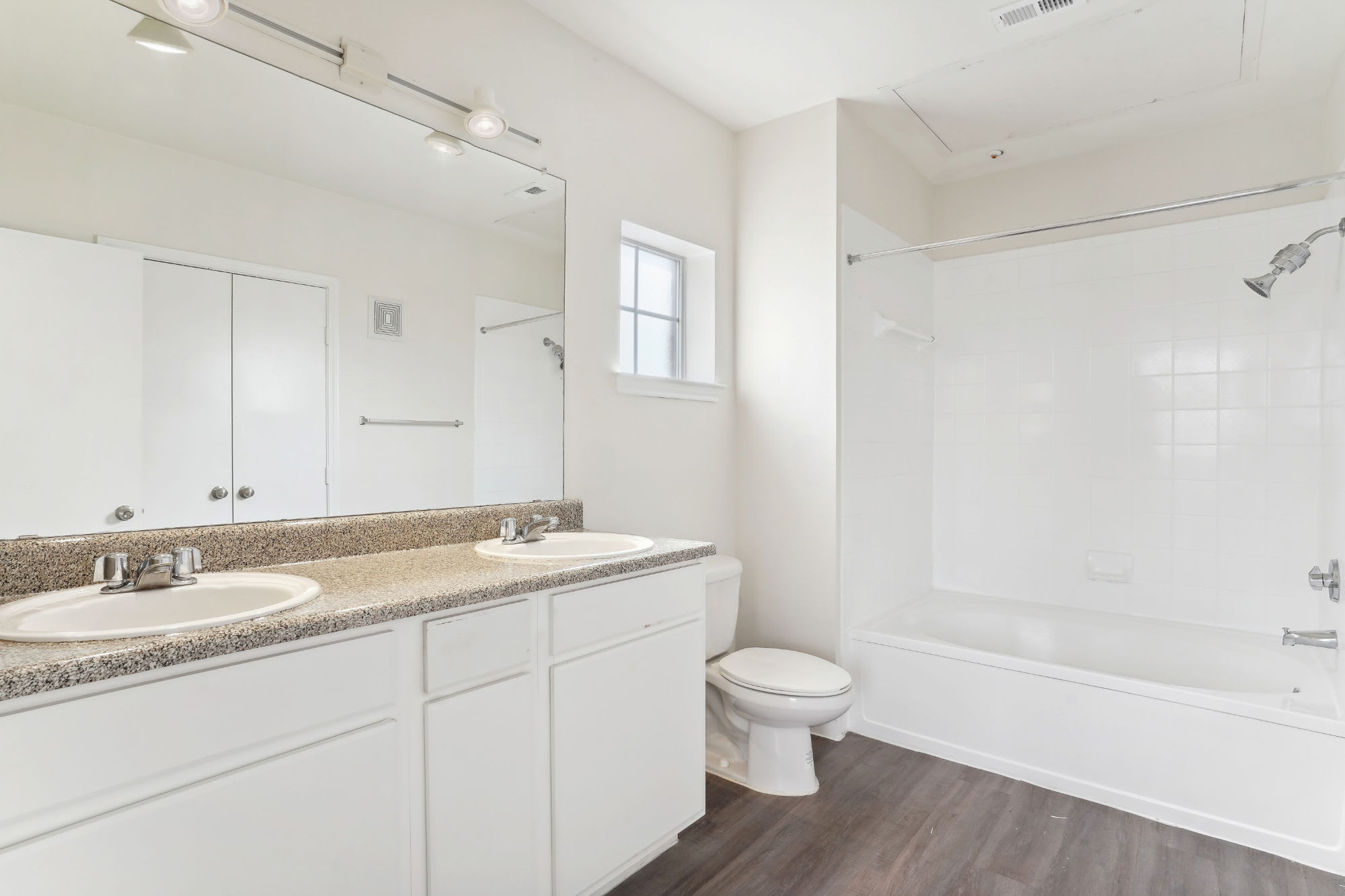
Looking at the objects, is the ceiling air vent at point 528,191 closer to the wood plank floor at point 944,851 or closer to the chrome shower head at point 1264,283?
the wood plank floor at point 944,851

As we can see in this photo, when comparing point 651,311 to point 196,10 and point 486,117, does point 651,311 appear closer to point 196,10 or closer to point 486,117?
point 486,117

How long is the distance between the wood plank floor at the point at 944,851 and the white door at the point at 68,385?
1.51 meters

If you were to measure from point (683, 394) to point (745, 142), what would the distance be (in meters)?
1.19

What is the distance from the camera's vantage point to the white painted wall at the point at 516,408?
6.54 feet

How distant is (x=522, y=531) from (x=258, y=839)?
1.00 m

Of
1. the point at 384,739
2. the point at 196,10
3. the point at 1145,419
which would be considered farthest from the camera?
the point at 1145,419

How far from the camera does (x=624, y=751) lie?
1.69 m

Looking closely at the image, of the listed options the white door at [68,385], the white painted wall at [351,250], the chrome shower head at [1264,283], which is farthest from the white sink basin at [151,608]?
the chrome shower head at [1264,283]

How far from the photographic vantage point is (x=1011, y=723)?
2391 mm

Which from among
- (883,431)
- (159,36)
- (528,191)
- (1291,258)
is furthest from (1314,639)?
(159,36)

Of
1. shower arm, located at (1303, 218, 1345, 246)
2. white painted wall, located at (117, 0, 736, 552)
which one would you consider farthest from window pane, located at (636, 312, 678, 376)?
shower arm, located at (1303, 218, 1345, 246)

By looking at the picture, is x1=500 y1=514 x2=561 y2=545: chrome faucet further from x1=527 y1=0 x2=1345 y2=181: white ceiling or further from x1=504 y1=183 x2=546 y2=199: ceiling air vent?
x1=527 y1=0 x2=1345 y2=181: white ceiling

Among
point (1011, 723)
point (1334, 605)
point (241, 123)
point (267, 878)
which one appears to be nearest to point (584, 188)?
point (241, 123)

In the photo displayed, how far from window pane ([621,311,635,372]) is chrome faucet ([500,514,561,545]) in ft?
2.80
